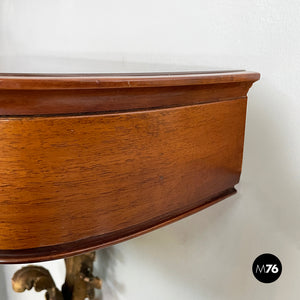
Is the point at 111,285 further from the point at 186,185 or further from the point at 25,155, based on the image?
the point at 25,155

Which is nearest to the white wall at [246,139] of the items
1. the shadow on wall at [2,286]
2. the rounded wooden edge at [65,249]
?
the rounded wooden edge at [65,249]

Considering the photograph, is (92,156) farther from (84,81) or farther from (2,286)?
(2,286)

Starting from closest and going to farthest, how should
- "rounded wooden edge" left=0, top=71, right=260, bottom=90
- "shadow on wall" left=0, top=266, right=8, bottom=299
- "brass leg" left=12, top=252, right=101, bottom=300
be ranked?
"rounded wooden edge" left=0, top=71, right=260, bottom=90, "brass leg" left=12, top=252, right=101, bottom=300, "shadow on wall" left=0, top=266, right=8, bottom=299

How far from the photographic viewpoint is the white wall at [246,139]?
0.61m

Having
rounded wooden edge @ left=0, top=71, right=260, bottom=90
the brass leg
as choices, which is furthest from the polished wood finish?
the brass leg

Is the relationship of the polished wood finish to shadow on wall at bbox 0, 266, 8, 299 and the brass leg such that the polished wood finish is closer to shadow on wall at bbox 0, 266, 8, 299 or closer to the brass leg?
the brass leg

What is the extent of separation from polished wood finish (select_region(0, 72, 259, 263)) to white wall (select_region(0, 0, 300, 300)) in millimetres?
168

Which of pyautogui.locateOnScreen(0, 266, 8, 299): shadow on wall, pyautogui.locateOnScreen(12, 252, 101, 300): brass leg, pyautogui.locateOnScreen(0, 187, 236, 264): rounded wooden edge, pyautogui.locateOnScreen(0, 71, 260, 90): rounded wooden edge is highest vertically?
pyautogui.locateOnScreen(0, 266, 8, 299): shadow on wall

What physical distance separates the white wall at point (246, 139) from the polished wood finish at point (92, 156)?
168mm

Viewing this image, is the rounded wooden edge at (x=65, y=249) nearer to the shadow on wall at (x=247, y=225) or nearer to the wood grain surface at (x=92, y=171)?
the wood grain surface at (x=92, y=171)

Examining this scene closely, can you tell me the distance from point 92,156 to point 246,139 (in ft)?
1.20

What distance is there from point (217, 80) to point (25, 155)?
0.24 m

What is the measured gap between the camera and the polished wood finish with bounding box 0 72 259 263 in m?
0.36

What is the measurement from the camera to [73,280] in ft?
3.00
